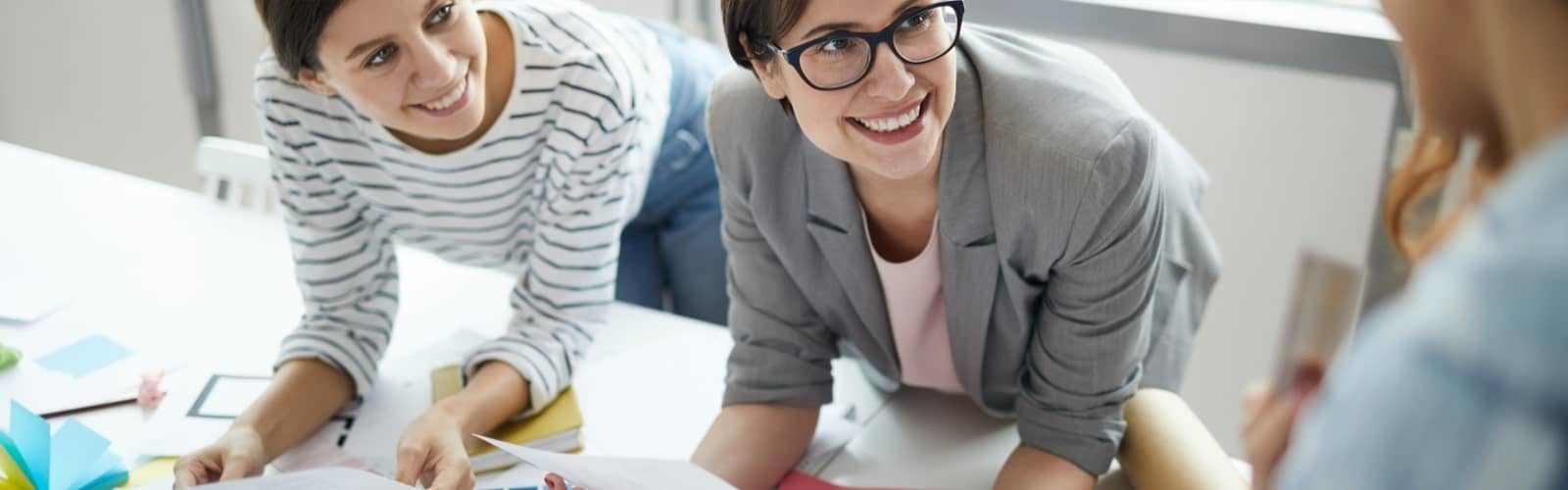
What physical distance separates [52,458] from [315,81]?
1.49ft

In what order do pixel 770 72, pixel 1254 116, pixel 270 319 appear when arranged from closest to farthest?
pixel 770 72, pixel 270 319, pixel 1254 116

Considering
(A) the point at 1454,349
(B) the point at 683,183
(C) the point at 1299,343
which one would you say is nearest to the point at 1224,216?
(B) the point at 683,183

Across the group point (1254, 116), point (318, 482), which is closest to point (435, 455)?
point (318, 482)

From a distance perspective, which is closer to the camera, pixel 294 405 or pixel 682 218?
pixel 294 405

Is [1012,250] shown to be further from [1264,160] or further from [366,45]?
[1264,160]

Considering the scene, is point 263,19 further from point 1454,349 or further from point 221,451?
point 1454,349

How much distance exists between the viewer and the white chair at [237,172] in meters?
1.97

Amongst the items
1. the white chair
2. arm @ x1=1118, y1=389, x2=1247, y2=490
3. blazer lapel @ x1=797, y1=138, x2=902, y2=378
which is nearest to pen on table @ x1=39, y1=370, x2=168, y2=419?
the white chair

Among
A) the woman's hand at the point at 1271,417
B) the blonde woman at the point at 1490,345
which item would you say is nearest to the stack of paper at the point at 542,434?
the woman's hand at the point at 1271,417

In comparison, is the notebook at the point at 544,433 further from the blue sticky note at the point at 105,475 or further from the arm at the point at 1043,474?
the arm at the point at 1043,474

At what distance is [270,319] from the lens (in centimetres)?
164

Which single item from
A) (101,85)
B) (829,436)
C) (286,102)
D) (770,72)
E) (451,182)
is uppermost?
(770,72)

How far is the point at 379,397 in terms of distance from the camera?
57.9 inches

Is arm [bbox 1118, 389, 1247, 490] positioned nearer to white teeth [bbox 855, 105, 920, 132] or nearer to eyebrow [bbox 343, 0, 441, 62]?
white teeth [bbox 855, 105, 920, 132]
